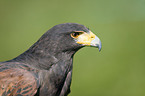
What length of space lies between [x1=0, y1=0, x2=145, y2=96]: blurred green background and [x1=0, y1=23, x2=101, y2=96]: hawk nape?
13.1 feet

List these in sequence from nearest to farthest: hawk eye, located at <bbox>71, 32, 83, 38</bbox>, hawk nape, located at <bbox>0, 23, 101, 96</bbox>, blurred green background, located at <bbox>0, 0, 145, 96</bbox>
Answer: hawk nape, located at <bbox>0, 23, 101, 96</bbox> → hawk eye, located at <bbox>71, 32, 83, 38</bbox> → blurred green background, located at <bbox>0, 0, 145, 96</bbox>

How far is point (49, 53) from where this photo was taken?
9.02 ft

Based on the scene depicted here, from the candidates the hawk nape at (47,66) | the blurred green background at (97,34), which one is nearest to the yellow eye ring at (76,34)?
the hawk nape at (47,66)

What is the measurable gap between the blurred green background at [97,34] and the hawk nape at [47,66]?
3.99m

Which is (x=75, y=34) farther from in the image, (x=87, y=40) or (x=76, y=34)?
(x=87, y=40)

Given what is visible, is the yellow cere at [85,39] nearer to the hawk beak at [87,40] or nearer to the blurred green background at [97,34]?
the hawk beak at [87,40]

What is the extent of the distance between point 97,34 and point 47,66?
5527 millimetres

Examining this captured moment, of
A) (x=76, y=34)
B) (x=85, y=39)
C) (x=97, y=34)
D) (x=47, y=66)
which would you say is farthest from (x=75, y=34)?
(x=97, y=34)

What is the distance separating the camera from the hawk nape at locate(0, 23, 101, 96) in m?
2.47

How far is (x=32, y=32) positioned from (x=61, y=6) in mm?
2326

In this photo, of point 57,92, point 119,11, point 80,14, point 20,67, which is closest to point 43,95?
point 57,92

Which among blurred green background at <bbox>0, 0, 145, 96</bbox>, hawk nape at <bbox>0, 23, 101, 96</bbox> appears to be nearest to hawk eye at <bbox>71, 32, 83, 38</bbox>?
hawk nape at <bbox>0, 23, 101, 96</bbox>

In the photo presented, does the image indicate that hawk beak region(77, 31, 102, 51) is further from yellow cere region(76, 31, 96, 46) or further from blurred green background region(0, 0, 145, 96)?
blurred green background region(0, 0, 145, 96)

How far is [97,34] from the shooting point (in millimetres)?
8062
